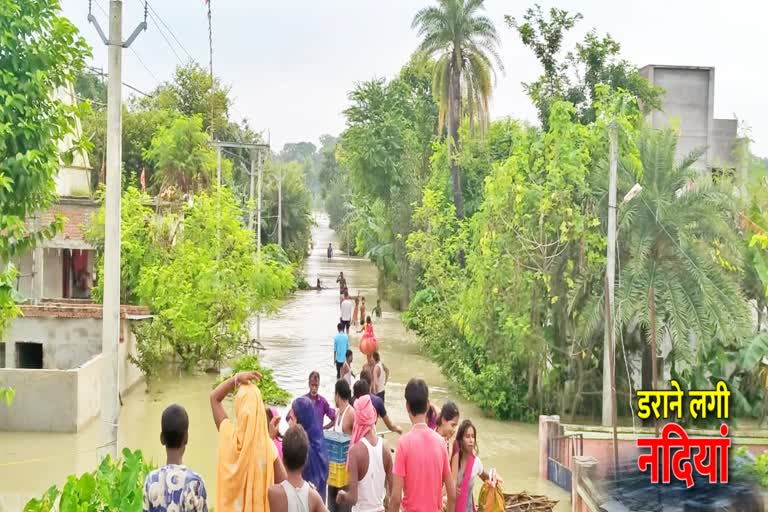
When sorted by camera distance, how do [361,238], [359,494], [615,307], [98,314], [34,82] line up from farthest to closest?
[361,238] → [98,314] → [615,307] → [34,82] → [359,494]

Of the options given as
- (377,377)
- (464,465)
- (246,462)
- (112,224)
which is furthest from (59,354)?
(246,462)

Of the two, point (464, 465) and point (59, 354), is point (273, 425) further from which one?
point (59, 354)

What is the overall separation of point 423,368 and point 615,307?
9.81 meters

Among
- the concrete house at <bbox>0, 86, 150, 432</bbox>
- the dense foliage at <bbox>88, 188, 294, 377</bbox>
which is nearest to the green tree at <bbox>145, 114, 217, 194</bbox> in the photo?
Answer: the concrete house at <bbox>0, 86, 150, 432</bbox>

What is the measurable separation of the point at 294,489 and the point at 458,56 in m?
27.3

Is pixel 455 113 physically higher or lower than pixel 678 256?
higher

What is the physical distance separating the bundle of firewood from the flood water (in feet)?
7.18

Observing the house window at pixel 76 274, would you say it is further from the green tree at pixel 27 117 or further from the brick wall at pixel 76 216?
the green tree at pixel 27 117

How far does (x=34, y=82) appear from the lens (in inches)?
336

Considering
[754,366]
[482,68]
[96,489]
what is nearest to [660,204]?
[754,366]

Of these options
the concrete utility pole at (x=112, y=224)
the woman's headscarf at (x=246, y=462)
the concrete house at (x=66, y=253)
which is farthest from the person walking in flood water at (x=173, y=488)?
the concrete house at (x=66, y=253)

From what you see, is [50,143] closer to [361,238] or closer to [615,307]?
[615,307]

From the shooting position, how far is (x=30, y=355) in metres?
21.5

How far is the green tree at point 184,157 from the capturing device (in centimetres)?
3912
